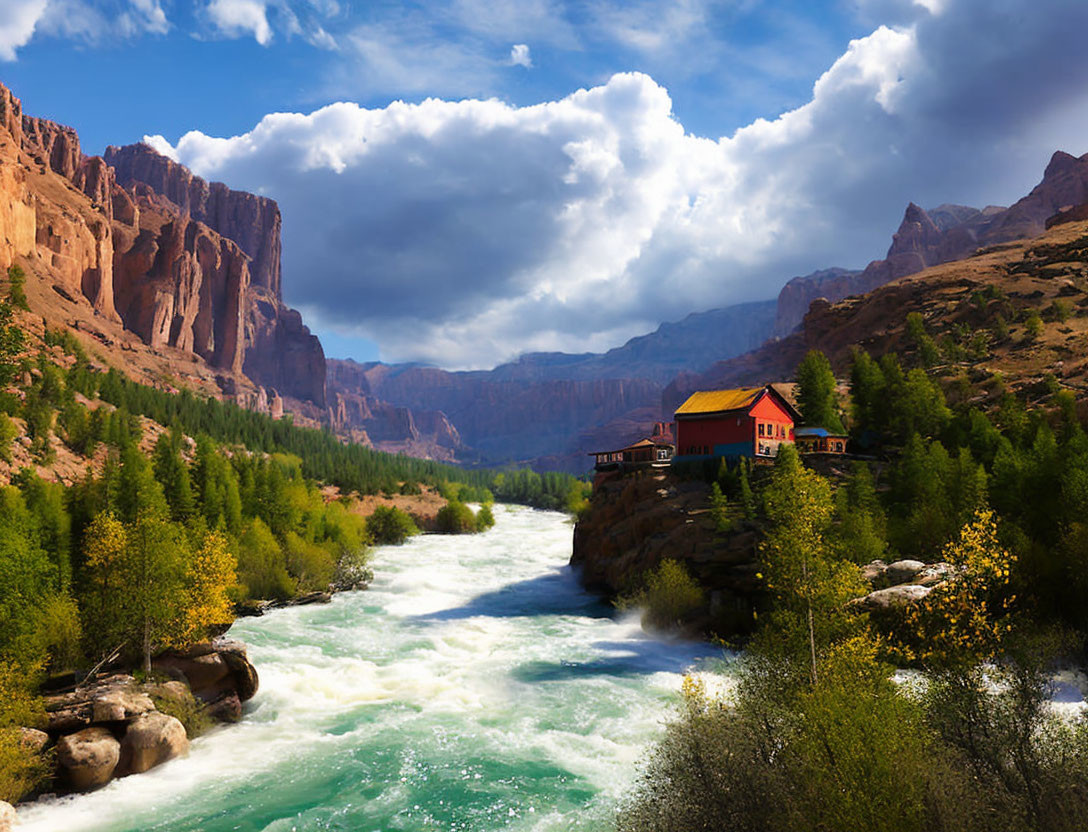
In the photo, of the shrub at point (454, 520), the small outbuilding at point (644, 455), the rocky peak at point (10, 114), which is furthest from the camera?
the rocky peak at point (10, 114)

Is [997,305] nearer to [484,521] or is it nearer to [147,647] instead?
[484,521]

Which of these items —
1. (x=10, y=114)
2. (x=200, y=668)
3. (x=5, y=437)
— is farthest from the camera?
(x=10, y=114)

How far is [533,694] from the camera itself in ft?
116

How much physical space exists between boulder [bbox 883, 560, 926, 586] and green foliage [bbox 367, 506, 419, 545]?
83.6 m

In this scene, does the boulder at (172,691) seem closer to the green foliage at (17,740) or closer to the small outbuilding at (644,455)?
the green foliage at (17,740)

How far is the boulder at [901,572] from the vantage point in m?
38.8

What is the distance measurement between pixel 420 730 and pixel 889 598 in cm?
2816

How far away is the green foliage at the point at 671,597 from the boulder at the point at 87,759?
3612 cm

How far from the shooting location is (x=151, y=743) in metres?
26.5

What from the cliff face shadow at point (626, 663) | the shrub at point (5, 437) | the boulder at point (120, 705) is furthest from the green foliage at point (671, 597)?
the shrub at point (5, 437)

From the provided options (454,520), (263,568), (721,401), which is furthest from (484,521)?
(721,401)

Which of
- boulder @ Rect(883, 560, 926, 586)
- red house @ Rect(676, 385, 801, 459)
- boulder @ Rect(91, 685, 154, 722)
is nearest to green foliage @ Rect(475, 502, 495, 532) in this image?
red house @ Rect(676, 385, 801, 459)

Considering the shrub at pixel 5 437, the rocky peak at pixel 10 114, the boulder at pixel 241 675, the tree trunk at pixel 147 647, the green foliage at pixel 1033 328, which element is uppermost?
the rocky peak at pixel 10 114

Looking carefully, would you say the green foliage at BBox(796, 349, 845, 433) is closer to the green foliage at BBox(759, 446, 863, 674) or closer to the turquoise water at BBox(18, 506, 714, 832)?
the turquoise water at BBox(18, 506, 714, 832)
